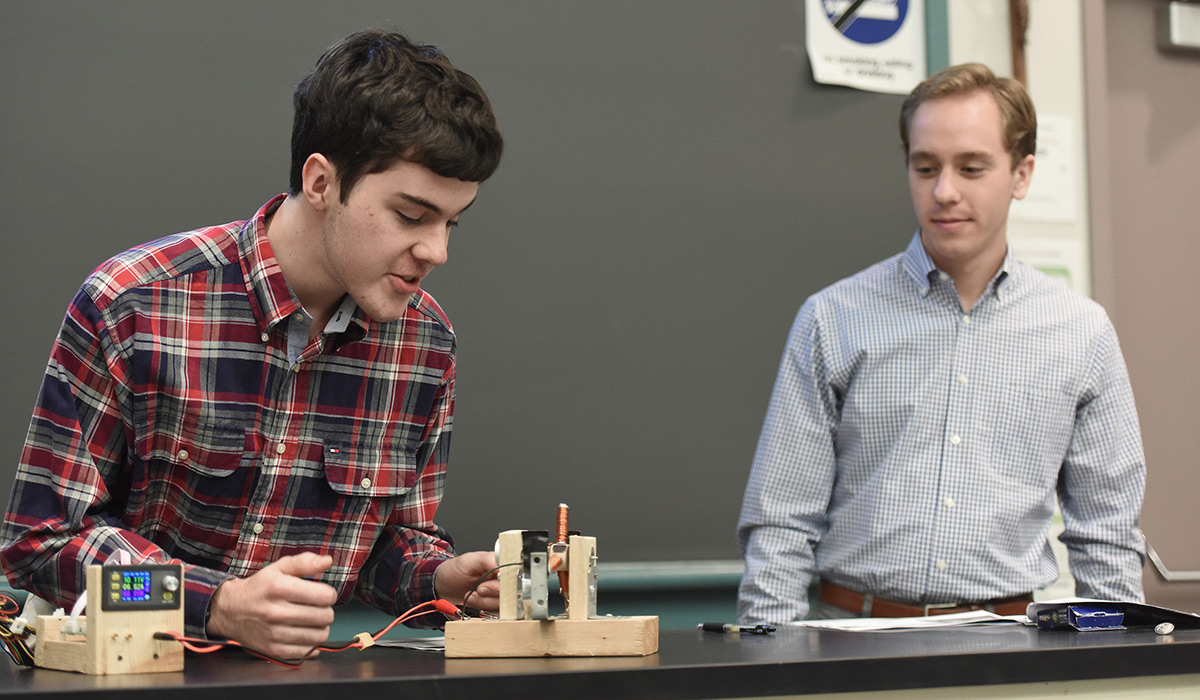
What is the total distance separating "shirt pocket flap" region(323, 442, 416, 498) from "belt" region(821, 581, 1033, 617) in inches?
38.2

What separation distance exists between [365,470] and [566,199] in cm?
116

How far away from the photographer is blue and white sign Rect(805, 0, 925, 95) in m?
3.08

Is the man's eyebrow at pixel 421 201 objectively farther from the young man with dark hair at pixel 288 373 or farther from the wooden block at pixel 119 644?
the wooden block at pixel 119 644

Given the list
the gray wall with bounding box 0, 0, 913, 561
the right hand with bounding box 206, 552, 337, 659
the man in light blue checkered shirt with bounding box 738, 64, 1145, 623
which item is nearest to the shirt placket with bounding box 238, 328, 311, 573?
the right hand with bounding box 206, 552, 337, 659

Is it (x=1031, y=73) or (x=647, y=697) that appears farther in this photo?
(x=1031, y=73)

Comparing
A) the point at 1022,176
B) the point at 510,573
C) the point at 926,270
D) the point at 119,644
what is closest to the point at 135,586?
the point at 119,644

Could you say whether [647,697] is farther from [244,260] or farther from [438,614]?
[244,260]

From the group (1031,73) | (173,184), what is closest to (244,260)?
(173,184)

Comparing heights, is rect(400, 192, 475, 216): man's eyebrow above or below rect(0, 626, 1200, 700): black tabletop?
above

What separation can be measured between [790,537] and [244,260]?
47.5 inches

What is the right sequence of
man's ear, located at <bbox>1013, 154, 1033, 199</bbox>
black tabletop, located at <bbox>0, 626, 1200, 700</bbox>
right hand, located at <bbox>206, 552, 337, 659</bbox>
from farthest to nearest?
1. man's ear, located at <bbox>1013, 154, 1033, 199</bbox>
2. right hand, located at <bbox>206, 552, 337, 659</bbox>
3. black tabletop, located at <bbox>0, 626, 1200, 700</bbox>

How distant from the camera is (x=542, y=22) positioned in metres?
2.81

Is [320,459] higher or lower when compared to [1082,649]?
higher

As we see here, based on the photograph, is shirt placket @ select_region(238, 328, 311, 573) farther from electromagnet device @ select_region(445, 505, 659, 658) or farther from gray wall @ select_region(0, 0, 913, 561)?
gray wall @ select_region(0, 0, 913, 561)
